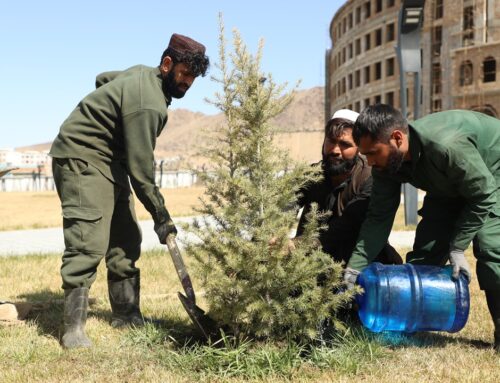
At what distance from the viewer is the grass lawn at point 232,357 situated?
10.6 ft

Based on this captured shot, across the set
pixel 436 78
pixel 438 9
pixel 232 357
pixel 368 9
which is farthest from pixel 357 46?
pixel 232 357

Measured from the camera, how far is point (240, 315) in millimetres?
3229

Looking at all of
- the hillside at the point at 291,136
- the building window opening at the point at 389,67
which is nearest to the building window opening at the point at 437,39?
the building window opening at the point at 389,67

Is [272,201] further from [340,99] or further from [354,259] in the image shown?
[340,99]

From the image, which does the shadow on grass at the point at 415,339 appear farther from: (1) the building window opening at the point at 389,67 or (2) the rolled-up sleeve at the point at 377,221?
(1) the building window opening at the point at 389,67

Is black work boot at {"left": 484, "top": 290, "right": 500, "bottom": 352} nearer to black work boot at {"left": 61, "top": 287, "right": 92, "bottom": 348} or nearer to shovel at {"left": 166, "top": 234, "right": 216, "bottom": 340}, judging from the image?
shovel at {"left": 166, "top": 234, "right": 216, "bottom": 340}

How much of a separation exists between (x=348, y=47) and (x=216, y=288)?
52.8m

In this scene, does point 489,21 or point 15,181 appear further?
point 15,181

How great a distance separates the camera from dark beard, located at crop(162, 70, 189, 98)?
3.92 meters

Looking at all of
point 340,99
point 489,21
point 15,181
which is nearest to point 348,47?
point 340,99

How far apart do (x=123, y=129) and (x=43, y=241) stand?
8.29 metres

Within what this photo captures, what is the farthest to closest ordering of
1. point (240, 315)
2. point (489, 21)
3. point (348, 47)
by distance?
point (348, 47) → point (489, 21) → point (240, 315)

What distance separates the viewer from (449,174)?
352 cm

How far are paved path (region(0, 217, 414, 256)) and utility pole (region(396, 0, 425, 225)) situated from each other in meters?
0.92
